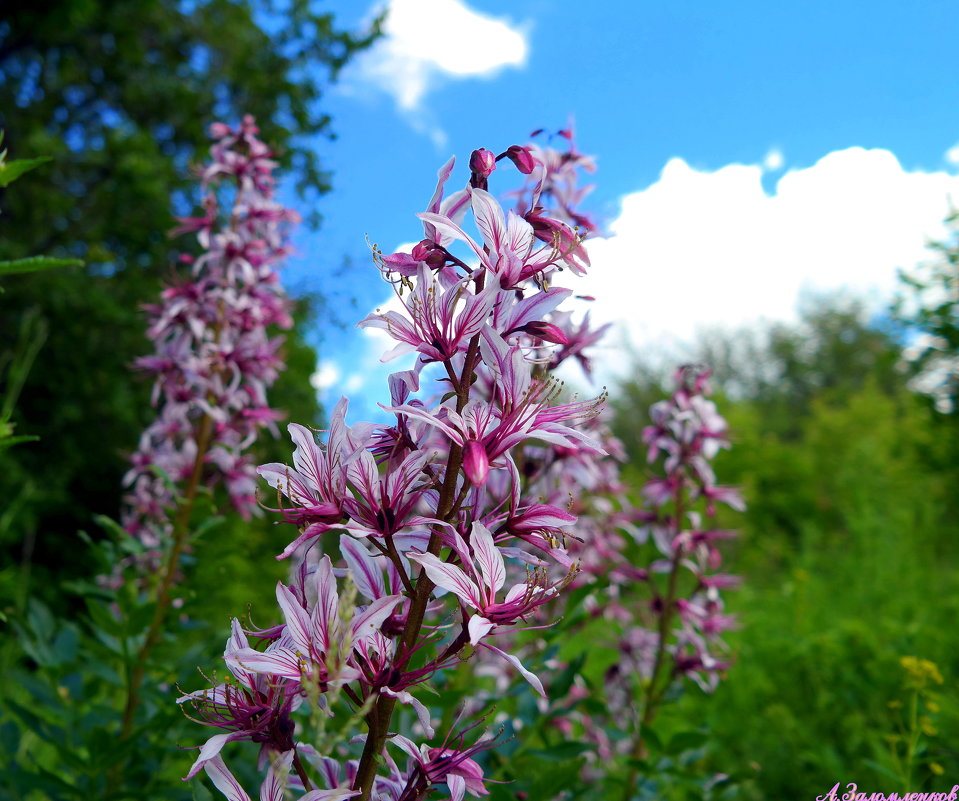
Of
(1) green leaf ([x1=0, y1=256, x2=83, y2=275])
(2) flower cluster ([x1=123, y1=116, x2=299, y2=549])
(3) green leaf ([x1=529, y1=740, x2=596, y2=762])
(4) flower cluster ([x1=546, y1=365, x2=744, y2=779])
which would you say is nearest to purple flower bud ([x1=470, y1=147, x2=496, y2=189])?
(1) green leaf ([x1=0, y1=256, x2=83, y2=275])

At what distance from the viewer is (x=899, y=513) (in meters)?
7.73

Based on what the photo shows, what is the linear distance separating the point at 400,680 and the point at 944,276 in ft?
12.4

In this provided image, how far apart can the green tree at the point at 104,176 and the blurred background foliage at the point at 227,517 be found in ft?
0.11

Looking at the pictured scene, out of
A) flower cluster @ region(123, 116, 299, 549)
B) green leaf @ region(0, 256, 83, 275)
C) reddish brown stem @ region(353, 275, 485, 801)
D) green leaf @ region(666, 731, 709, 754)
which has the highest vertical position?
flower cluster @ region(123, 116, 299, 549)

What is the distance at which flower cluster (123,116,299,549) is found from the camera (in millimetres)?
2943

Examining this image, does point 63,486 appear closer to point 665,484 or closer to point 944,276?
point 665,484

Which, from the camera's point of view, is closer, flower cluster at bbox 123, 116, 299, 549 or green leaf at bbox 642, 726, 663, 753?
green leaf at bbox 642, 726, 663, 753

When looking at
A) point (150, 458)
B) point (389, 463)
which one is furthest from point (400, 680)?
point (150, 458)

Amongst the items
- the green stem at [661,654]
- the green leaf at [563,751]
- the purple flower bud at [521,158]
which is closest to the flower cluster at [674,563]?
the green stem at [661,654]

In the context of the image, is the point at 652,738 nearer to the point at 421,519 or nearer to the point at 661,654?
the point at 661,654

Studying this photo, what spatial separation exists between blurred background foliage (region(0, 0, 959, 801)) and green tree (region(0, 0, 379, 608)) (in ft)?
0.11

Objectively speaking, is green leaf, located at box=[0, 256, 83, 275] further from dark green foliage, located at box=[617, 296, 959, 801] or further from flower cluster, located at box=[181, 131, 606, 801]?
dark green foliage, located at box=[617, 296, 959, 801]

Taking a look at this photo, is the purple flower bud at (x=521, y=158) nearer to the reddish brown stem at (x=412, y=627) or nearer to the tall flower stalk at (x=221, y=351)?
the reddish brown stem at (x=412, y=627)

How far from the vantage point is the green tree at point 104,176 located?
8453 mm
